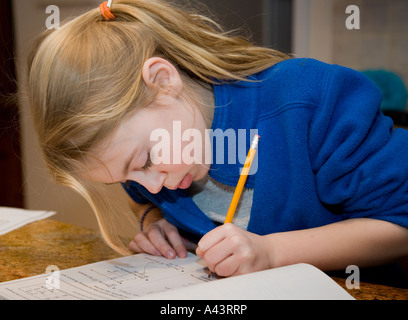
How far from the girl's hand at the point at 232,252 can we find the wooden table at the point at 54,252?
10 cm

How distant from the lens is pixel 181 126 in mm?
673

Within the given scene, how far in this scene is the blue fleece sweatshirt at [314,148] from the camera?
2.16 ft

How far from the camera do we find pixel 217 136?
0.73 m

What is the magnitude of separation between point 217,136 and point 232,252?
0.67ft

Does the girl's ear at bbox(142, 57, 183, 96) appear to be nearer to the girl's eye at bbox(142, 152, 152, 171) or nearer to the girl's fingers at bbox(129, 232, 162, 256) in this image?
the girl's eye at bbox(142, 152, 152, 171)

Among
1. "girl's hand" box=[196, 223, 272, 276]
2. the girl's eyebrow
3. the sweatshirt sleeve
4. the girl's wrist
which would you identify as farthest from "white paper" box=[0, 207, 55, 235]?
the sweatshirt sleeve

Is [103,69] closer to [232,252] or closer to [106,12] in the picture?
[106,12]

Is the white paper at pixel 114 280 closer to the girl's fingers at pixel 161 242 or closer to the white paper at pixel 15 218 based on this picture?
the girl's fingers at pixel 161 242

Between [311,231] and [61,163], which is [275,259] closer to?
[311,231]

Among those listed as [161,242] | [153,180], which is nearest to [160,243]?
[161,242]

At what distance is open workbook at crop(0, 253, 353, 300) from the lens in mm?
464

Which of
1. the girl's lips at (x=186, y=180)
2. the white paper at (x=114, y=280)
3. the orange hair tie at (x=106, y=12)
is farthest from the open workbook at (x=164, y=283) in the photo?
the orange hair tie at (x=106, y=12)

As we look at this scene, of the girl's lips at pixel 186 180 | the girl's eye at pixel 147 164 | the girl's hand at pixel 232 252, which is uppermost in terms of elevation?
the girl's eye at pixel 147 164

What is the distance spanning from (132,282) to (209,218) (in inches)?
9.4
